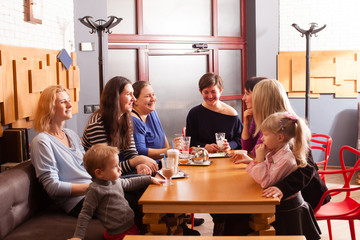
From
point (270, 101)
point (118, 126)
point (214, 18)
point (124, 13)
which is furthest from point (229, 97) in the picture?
point (270, 101)

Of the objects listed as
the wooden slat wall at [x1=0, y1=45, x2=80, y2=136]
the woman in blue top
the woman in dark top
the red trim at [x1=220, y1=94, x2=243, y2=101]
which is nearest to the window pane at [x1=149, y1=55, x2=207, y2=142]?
the red trim at [x1=220, y1=94, x2=243, y2=101]

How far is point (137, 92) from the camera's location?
3.85 meters

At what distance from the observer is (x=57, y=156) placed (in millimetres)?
3031

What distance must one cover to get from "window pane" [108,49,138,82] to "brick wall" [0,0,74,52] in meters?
0.85

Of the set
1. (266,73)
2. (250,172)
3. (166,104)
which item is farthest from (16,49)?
(266,73)

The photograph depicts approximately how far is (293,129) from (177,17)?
4.46 meters

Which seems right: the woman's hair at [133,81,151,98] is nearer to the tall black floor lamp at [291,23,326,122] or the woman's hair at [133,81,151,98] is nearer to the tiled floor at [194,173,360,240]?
the tiled floor at [194,173,360,240]

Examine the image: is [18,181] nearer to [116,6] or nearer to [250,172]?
[250,172]

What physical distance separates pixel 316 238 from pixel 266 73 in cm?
437

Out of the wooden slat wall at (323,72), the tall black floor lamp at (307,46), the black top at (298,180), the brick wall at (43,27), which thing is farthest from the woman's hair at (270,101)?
the wooden slat wall at (323,72)

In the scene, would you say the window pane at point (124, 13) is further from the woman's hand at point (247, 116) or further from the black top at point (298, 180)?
the black top at point (298, 180)

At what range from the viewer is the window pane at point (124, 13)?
627 centimetres

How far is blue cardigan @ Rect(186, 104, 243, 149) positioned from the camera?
13.2ft

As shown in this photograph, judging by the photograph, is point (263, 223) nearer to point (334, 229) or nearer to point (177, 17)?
point (334, 229)
